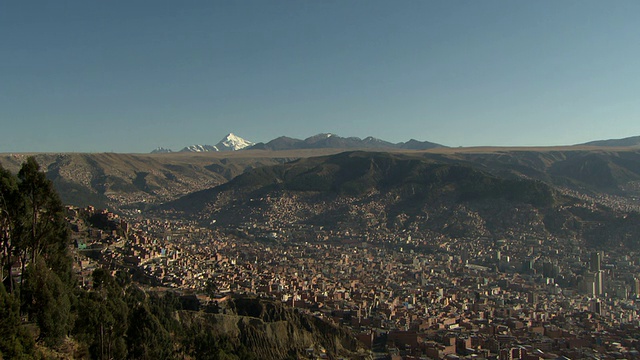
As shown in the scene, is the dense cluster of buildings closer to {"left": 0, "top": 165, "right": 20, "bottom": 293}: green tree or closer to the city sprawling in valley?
the city sprawling in valley

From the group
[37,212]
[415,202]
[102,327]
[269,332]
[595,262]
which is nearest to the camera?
[102,327]

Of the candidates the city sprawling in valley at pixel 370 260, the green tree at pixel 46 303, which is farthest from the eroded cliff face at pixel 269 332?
the green tree at pixel 46 303

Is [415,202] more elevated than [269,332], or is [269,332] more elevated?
[415,202]

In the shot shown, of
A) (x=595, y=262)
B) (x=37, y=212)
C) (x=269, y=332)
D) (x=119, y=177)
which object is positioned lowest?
(x=595, y=262)

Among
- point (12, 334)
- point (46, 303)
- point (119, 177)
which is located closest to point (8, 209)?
point (46, 303)

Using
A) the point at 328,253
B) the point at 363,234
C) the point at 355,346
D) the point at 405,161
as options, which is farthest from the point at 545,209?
the point at 355,346

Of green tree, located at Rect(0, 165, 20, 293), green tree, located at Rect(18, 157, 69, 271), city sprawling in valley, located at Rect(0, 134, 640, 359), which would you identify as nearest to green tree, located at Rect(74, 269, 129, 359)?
city sprawling in valley, located at Rect(0, 134, 640, 359)

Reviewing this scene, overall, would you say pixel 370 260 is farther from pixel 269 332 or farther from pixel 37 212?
pixel 37 212
